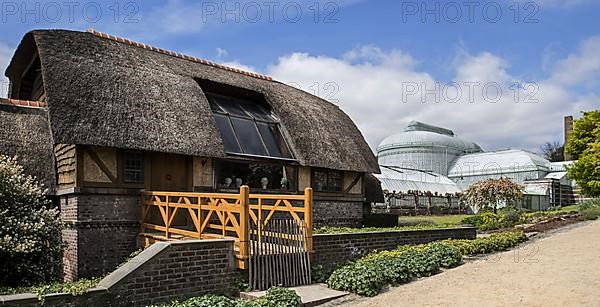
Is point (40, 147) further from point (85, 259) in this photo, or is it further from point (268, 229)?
point (268, 229)

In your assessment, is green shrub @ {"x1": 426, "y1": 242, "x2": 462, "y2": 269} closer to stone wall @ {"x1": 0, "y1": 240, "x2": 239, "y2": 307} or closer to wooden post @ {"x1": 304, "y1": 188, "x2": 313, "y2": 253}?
wooden post @ {"x1": 304, "y1": 188, "x2": 313, "y2": 253}

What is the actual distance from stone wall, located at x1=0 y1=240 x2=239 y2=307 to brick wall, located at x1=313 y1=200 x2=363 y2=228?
6898 millimetres

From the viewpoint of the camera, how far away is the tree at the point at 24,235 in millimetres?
9016

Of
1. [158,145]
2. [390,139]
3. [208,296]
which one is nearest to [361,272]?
[208,296]

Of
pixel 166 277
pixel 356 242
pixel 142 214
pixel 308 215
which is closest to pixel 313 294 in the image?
pixel 308 215

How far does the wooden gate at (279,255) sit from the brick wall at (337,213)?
5.62 m

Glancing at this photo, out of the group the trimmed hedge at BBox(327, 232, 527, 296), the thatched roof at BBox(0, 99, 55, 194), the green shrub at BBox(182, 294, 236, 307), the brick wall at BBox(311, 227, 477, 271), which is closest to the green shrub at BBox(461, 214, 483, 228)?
the brick wall at BBox(311, 227, 477, 271)

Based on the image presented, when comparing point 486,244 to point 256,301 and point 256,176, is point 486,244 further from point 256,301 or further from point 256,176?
point 256,301

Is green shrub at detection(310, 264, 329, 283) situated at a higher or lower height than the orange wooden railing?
lower

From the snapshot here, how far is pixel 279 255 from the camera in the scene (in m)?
9.78

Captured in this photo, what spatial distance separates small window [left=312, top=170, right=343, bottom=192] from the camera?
16359mm

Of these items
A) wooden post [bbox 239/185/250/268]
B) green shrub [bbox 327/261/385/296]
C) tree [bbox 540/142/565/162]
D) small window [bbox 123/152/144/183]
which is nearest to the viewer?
wooden post [bbox 239/185/250/268]

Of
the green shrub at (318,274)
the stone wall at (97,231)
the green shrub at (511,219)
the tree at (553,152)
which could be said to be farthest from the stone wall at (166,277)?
the tree at (553,152)

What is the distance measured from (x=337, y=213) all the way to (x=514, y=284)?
315 inches
